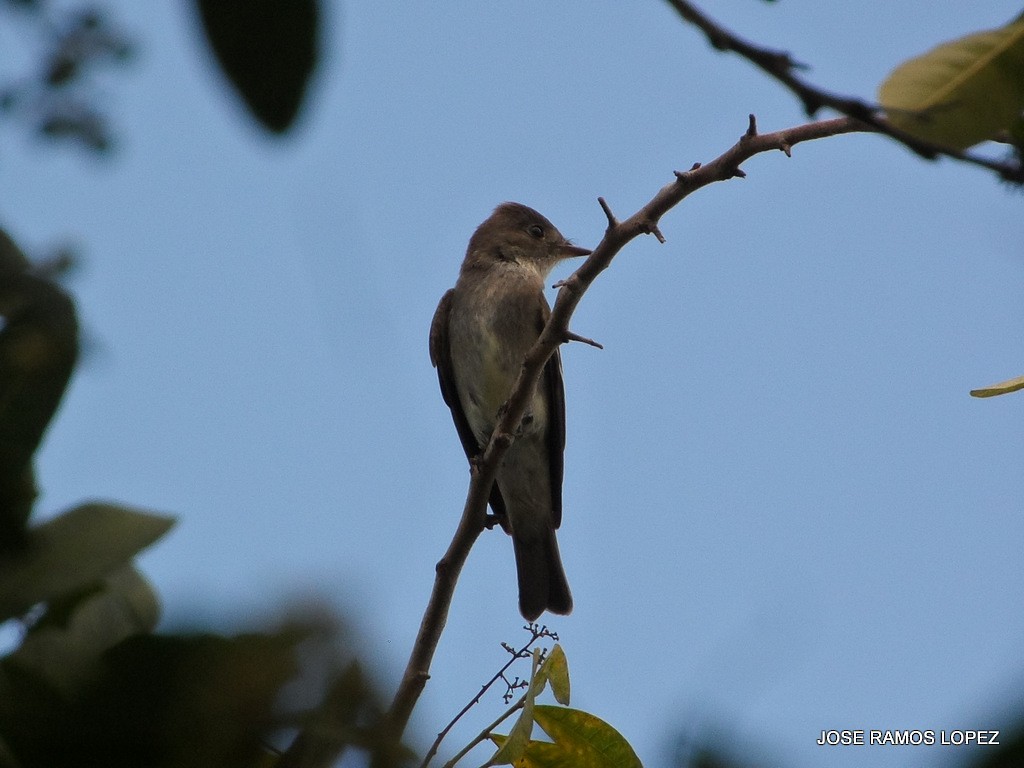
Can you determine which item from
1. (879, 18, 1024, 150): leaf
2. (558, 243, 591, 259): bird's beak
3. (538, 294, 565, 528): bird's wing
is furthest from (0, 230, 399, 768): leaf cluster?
(558, 243, 591, 259): bird's beak

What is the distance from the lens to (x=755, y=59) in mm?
1068

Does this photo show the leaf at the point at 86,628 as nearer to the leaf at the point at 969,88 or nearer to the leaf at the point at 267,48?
the leaf at the point at 267,48

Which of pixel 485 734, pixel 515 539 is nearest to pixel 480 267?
pixel 515 539

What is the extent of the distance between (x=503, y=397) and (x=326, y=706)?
6755 millimetres

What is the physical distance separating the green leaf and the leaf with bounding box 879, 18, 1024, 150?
6.20 ft

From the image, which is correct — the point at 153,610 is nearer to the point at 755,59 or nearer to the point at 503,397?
the point at 755,59

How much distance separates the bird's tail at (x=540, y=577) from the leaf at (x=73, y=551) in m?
6.37

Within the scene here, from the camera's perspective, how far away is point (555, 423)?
298 inches

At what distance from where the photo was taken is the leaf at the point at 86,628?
1.08m

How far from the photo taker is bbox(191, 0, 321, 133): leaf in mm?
822

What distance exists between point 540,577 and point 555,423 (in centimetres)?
100

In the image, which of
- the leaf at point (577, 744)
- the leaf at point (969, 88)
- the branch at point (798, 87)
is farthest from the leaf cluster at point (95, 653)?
the leaf at point (577, 744)

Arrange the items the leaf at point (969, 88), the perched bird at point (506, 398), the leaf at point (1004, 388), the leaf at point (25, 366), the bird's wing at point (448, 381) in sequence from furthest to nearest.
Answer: the bird's wing at point (448, 381) < the perched bird at point (506, 398) < the leaf at point (1004, 388) < the leaf at point (969, 88) < the leaf at point (25, 366)

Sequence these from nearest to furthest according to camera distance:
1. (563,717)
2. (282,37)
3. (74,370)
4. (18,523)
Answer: (282,37), (74,370), (18,523), (563,717)
